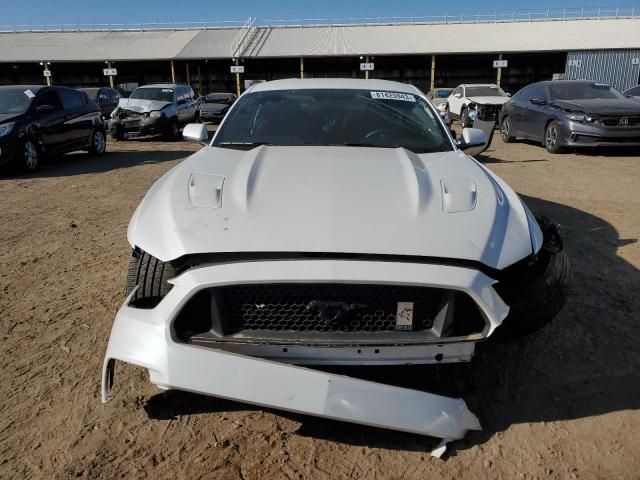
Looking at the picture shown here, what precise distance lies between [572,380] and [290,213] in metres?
1.68

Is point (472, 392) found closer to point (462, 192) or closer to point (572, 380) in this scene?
point (572, 380)

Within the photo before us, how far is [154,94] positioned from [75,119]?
5127 mm

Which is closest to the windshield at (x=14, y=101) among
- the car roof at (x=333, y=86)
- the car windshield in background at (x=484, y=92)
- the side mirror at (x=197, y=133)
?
the side mirror at (x=197, y=133)

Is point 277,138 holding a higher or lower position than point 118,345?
higher

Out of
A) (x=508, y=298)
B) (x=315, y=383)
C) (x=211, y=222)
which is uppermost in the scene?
(x=211, y=222)

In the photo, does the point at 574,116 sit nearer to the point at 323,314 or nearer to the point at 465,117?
the point at 465,117

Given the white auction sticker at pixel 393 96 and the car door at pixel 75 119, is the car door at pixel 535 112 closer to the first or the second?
the white auction sticker at pixel 393 96

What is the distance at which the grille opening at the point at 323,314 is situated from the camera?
6.59 ft

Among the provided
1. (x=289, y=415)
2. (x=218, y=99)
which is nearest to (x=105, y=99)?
(x=218, y=99)

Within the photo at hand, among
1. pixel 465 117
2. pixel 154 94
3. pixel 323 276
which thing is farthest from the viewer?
pixel 465 117

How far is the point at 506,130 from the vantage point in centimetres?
1291

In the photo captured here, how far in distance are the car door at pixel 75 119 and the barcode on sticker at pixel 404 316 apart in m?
9.91

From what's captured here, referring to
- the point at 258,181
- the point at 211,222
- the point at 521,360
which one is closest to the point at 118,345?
the point at 211,222

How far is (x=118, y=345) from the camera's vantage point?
206 cm
